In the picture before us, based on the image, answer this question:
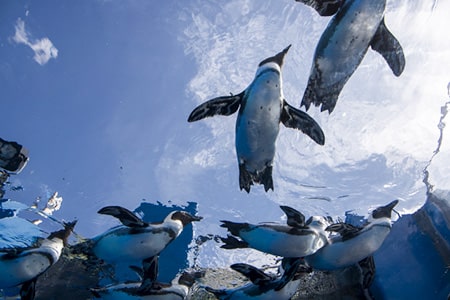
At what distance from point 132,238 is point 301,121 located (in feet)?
14.9

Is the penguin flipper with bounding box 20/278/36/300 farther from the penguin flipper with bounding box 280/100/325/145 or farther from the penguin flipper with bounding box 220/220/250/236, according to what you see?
the penguin flipper with bounding box 280/100/325/145

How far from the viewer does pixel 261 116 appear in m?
5.90

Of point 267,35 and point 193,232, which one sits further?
point 193,232

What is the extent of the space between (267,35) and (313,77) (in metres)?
7.74

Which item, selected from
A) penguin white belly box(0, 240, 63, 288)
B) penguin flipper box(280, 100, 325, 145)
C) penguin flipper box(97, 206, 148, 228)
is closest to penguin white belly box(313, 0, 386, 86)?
penguin flipper box(280, 100, 325, 145)

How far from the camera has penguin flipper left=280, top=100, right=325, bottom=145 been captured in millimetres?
6637

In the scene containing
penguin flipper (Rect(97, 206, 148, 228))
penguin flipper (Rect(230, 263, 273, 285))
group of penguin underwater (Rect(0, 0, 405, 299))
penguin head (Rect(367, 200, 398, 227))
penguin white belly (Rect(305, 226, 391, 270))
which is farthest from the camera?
penguin flipper (Rect(230, 263, 273, 285))

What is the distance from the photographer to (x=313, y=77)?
16.7ft

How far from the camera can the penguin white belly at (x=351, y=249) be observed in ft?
24.1

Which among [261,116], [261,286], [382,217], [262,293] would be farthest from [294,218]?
[262,293]

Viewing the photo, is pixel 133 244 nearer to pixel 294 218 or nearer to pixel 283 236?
pixel 283 236

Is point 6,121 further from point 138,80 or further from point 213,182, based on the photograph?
point 213,182

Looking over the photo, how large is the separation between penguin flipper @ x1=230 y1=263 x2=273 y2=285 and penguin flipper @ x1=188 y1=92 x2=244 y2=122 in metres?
3.88

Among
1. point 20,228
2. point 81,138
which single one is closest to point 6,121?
point 81,138
